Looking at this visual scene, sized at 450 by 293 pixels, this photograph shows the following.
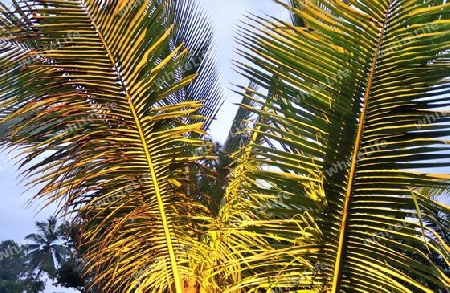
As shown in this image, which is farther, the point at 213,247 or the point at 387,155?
the point at 213,247

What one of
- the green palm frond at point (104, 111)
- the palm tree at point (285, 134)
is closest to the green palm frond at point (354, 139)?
the palm tree at point (285, 134)

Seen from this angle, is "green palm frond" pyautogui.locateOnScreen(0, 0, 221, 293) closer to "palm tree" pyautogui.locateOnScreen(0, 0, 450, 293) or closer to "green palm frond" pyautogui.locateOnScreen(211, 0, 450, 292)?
"palm tree" pyautogui.locateOnScreen(0, 0, 450, 293)

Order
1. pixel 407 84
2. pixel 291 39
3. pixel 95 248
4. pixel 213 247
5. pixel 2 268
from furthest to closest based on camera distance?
pixel 2 268 < pixel 213 247 < pixel 95 248 < pixel 291 39 < pixel 407 84

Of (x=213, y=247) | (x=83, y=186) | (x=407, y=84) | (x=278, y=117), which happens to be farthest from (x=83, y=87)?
(x=407, y=84)

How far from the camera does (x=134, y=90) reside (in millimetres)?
2652

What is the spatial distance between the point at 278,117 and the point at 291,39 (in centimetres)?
31

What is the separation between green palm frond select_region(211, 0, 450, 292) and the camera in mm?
1901

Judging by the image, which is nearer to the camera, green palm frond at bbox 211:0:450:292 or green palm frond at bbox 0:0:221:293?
green palm frond at bbox 211:0:450:292

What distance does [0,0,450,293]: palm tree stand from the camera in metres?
1.93

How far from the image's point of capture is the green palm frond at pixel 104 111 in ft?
8.21

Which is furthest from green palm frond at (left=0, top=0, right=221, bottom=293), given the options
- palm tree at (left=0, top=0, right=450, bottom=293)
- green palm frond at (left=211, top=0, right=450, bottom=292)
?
green palm frond at (left=211, top=0, right=450, bottom=292)

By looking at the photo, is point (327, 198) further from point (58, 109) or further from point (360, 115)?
point (58, 109)

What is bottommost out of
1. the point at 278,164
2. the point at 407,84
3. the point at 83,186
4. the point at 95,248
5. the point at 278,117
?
the point at 95,248

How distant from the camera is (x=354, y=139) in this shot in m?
2.02
